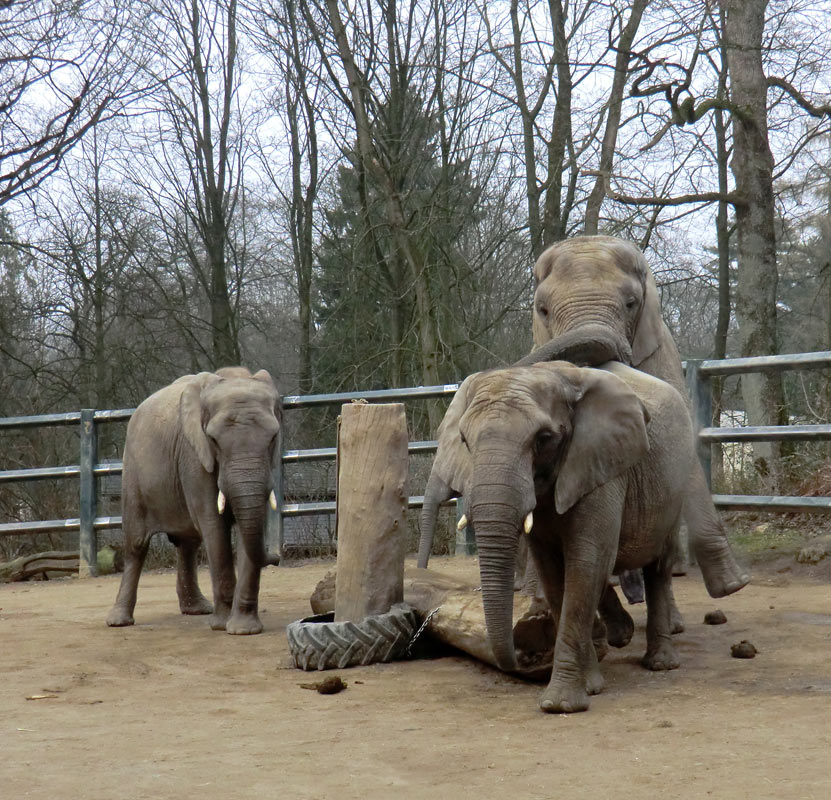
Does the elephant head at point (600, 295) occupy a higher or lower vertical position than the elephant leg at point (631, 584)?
higher

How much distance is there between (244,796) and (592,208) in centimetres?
1358

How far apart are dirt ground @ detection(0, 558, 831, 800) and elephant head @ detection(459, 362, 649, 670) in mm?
577

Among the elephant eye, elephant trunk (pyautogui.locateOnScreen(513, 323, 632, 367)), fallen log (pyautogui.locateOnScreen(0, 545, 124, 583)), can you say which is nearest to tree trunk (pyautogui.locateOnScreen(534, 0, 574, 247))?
fallen log (pyautogui.locateOnScreen(0, 545, 124, 583))

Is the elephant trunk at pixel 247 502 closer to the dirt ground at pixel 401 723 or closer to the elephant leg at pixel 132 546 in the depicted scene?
the dirt ground at pixel 401 723

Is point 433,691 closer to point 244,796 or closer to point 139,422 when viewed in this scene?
point 244,796

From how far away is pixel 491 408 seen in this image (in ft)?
14.7

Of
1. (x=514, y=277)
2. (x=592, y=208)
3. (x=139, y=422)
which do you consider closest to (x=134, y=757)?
(x=139, y=422)

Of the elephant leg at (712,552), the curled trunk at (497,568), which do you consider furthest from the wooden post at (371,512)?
the elephant leg at (712,552)

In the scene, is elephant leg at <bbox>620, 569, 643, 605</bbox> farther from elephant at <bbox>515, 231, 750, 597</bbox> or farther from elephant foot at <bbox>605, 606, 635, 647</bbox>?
elephant foot at <bbox>605, 606, 635, 647</bbox>

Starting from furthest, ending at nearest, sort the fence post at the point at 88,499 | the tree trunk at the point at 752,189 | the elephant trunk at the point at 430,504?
1. the tree trunk at the point at 752,189
2. the fence post at the point at 88,499
3. the elephant trunk at the point at 430,504

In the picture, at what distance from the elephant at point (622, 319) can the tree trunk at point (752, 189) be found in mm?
6705

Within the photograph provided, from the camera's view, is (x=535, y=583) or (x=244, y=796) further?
(x=535, y=583)

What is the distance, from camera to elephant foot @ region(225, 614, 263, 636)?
6719 mm

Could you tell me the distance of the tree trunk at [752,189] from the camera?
13.3 meters
